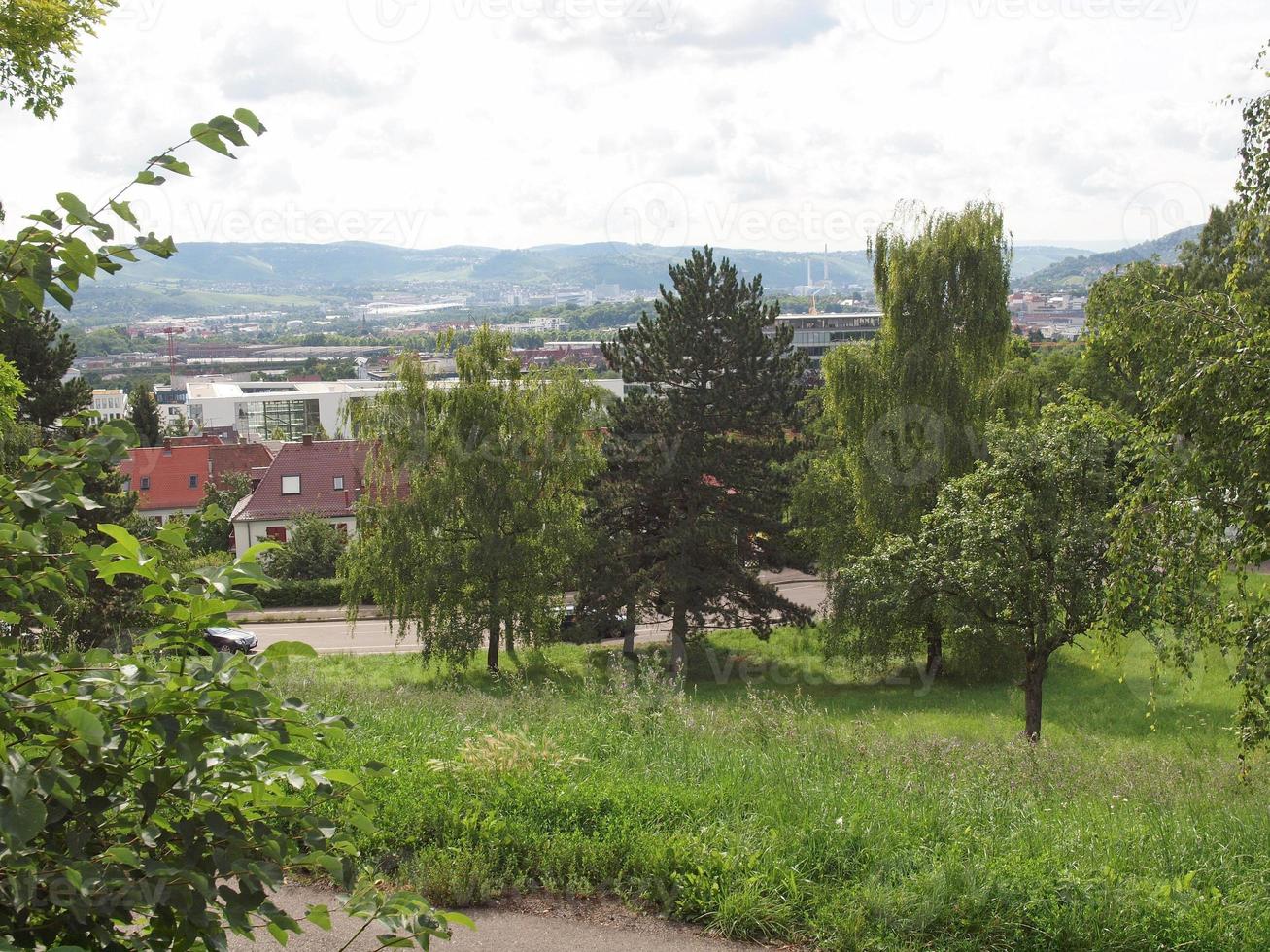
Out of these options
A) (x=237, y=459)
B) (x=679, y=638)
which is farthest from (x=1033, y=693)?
(x=237, y=459)

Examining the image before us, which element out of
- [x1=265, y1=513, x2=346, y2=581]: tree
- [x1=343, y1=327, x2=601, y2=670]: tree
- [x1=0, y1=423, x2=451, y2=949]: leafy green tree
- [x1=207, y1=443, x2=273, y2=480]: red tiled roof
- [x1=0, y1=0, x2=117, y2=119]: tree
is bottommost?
[x1=265, y1=513, x2=346, y2=581]: tree

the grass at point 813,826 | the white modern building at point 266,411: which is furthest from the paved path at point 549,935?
the white modern building at point 266,411

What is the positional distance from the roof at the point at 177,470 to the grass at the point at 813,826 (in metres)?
61.9

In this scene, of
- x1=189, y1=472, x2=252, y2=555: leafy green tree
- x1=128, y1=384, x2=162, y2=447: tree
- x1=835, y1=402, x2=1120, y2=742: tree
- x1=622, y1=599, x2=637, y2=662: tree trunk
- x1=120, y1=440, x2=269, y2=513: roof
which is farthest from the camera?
x1=128, y1=384, x2=162, y2=447: tree

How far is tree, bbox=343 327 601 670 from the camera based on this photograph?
2969cm

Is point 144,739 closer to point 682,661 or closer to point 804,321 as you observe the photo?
point 682,661

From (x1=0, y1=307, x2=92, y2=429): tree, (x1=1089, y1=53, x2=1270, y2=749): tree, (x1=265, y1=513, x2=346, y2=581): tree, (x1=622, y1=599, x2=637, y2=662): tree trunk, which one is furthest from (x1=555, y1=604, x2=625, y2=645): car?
(x1=1089, y1=53, x2=1270, y2=749): tree

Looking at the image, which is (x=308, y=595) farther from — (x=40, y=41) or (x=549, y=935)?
(x=549, y=935)

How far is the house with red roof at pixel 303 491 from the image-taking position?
190 feet

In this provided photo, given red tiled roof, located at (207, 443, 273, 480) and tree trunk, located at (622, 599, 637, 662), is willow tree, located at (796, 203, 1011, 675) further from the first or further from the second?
red tiled roof, located at (207, 443, 273, 480)

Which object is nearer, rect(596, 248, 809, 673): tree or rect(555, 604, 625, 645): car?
rect(596, 248, 809, 673): tree

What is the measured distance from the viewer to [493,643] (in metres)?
31.2

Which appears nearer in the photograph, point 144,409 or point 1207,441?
point 1207,441

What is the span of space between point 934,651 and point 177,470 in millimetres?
54647
